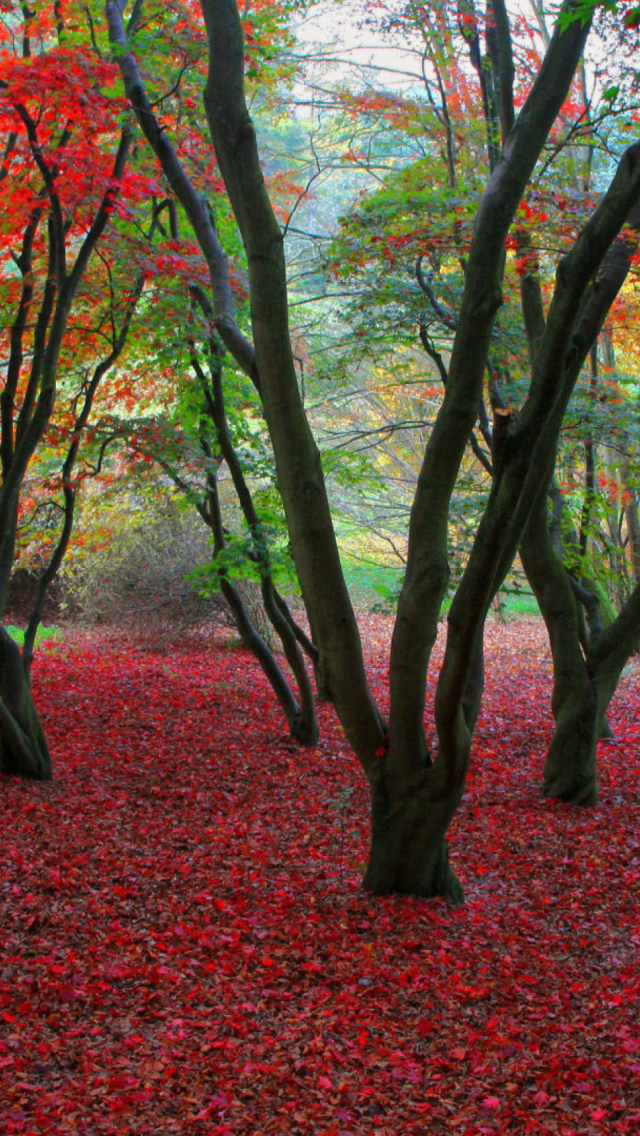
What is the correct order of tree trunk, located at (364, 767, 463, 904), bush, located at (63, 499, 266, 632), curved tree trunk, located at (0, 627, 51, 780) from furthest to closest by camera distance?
bush, located at (63, 499, 266, 632), curved tree trunk, located at (0, 627, 51, 780), tree trunk, located at (364, 767, 463, 904)

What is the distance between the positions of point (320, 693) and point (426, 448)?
6.20 metres

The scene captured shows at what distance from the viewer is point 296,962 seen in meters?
3.98

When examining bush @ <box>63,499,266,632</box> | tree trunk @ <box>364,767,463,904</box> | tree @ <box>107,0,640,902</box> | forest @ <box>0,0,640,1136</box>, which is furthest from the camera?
bush @ <box>63,499,266,632</box>

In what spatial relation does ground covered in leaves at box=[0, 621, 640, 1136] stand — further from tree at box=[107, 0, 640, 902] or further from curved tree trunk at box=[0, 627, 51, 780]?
tree at box=[107, 0, 640, 902]

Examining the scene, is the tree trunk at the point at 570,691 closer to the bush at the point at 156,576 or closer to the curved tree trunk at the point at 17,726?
the curved tree trunk at the point at 17,726

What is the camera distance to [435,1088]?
3041 mm

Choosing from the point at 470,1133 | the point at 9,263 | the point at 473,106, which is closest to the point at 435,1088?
the point at 470,1133

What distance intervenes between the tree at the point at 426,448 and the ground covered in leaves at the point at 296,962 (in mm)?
559

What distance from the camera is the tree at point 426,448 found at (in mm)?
3625

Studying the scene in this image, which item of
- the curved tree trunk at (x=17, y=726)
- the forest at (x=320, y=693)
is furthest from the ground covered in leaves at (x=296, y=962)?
the curved tree trunk at (x=17, y=726)

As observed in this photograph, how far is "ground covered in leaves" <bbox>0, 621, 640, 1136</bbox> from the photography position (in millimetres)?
2955

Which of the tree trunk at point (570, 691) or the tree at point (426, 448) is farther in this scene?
the tree trunk at point (570, 691)

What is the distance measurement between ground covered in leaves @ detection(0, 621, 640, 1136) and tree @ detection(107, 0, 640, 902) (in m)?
0.56

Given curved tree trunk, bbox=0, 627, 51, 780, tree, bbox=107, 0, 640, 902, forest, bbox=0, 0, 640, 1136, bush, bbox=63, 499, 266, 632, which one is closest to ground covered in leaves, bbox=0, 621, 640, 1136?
forest, bbox=0, 0, 640, 1136
